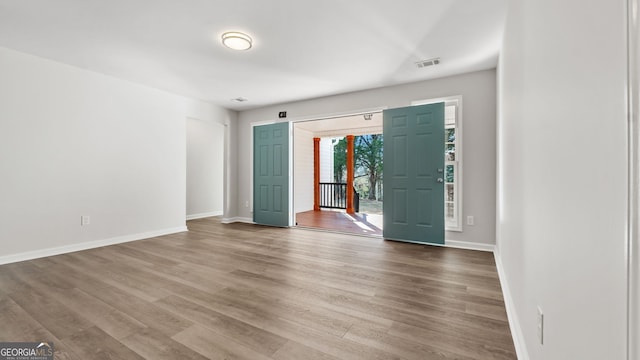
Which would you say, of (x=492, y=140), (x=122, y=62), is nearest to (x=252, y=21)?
(x=122, y=62)

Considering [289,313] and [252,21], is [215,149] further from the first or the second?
[289,313]

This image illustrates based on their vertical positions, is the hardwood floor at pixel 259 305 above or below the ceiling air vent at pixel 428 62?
below

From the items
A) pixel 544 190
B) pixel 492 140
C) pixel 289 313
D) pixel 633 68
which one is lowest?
pixel 289 313

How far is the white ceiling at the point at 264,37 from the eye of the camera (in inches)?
92.7

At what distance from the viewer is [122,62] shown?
11.4ft

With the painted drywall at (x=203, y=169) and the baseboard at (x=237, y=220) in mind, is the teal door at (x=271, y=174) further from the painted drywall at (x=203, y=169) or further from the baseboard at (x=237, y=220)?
the painted drywall at (x=203, y=169)

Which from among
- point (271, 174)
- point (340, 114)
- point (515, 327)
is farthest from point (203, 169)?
point (515, 327)

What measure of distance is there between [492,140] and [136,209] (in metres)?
5.33

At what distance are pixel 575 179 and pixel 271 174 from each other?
5.10 m

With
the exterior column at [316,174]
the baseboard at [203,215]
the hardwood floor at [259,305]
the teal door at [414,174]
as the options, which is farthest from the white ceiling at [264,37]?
the exterior column at [316,174]

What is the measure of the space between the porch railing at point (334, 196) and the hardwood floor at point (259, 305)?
4.94 metres

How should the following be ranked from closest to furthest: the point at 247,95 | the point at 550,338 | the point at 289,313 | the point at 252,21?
the point at 550,338 < the point at 289,313 < the point at 252,21 < the point at 247,95

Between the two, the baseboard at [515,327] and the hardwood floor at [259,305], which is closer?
the baseboard at [515,327]

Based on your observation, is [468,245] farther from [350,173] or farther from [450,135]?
[350,173]
